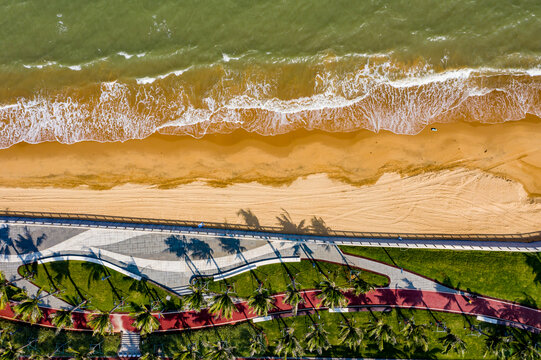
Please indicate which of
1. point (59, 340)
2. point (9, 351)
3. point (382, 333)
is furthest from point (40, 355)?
point (382, 333)

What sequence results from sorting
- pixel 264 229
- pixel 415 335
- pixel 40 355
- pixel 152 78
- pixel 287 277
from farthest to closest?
pixel 152 78, pixel 264 229, pixel 287 277, pixel 40 355, pixel 415 335

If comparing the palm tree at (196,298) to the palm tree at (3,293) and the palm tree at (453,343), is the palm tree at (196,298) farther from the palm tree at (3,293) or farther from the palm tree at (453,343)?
the palm tree at (453,343)

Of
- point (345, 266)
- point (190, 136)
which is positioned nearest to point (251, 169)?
point (190, 136)

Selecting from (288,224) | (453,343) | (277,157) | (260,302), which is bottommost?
(453,343)

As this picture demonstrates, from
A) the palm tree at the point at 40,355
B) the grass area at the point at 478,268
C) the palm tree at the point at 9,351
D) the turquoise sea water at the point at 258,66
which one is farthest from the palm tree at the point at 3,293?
the grass area at the point at 478,268

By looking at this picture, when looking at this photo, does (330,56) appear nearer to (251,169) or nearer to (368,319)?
(251,169)

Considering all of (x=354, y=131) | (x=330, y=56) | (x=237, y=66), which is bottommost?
(x=354, y=131)

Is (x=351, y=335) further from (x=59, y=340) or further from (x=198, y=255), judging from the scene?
(x=59, y=340)
